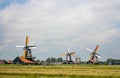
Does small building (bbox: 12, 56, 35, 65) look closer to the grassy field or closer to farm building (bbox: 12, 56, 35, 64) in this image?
A: farm building (bbox: 12, 56, 35, 64)

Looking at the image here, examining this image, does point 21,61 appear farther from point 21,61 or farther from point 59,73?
point 59,73

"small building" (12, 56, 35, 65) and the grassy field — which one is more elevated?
"small building" (12, 56, 35, 65)

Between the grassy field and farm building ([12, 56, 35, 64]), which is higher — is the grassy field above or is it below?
below

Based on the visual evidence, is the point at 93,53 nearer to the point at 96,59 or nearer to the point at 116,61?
the point at 96,59

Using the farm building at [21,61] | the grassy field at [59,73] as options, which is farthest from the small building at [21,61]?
the grassy field at [59,73]

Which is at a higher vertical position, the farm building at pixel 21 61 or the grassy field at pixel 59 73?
the farm building at pixel 21 61

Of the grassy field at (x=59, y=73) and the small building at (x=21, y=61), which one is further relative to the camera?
the small building at (x=21, y=61)

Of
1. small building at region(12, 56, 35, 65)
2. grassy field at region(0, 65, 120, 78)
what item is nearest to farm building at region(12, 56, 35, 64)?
small building at region(12, 56, 35, 65)

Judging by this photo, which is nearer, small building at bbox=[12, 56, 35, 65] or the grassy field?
the grassy field

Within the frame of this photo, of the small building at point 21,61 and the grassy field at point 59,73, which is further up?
the small building at point 21,61

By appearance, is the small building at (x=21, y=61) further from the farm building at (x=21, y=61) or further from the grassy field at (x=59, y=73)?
the grassy field at (x=59, y=73)

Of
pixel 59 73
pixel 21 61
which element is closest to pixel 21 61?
pixel 21 61

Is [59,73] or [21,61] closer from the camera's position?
[59,73]

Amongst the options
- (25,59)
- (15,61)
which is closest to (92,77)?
(25,59)
